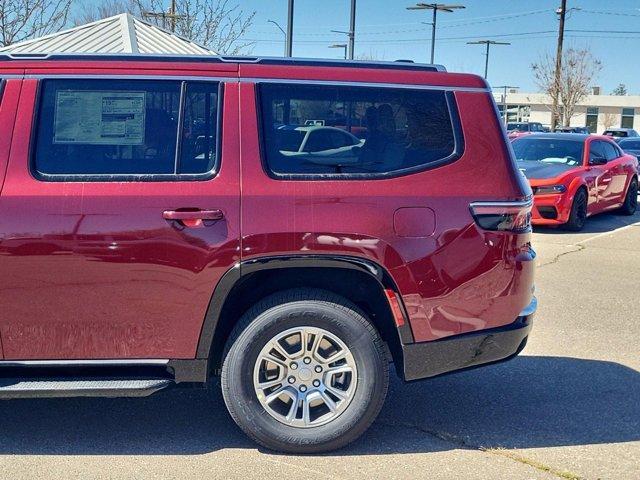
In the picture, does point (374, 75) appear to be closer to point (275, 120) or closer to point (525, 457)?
point (275, 120)

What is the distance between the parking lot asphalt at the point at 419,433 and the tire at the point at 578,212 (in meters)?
6.97

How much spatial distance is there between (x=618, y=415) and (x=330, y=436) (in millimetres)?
1873

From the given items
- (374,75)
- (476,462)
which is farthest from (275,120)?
(476,462)

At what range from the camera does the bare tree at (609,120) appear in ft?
252

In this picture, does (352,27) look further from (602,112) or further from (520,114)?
(602,112)

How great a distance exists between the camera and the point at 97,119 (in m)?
3.92

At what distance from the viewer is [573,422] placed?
4.55 meters

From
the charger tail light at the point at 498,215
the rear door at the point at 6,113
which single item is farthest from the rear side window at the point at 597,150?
the rear door at the point at 6,113

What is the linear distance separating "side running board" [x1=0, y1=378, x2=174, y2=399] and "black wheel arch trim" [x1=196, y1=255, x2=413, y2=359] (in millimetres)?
302

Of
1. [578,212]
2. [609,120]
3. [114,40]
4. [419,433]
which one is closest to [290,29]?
[114,40]

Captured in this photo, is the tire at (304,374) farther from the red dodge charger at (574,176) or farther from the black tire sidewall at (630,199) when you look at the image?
the black tire sidewall at (630,199)

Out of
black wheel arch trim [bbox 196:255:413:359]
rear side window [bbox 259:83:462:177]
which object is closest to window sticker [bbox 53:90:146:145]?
rear side window [bbox 259:83:462:177]

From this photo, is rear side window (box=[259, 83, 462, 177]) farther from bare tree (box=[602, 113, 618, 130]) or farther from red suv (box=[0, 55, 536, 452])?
bare tree (box=[602, 113, 618, 130])

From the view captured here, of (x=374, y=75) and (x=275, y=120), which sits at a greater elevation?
(x=374, y=75)
